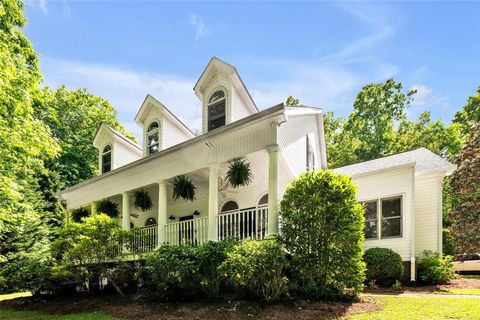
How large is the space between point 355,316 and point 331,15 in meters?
9.04

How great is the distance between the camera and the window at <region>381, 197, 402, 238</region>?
12531 mm

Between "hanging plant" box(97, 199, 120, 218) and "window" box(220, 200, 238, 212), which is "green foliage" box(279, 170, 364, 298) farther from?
"hanging plant" box(97, 199, 120, 218)

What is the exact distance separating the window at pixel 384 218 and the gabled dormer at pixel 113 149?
1208 centimetres

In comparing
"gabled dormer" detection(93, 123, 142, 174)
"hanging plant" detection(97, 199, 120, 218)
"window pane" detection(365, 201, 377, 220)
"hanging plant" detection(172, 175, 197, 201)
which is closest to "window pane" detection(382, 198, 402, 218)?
"window pane" detection(365, 201, 377, 220)

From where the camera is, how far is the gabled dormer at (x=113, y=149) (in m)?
16.8

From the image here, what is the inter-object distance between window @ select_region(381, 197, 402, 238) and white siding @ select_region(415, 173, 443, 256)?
1.23 metres

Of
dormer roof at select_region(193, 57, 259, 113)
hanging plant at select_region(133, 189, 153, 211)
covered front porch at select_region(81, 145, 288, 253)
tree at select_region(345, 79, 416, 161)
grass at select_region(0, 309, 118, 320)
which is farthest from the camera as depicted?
tree at select_region(345, 79, 416, 161)

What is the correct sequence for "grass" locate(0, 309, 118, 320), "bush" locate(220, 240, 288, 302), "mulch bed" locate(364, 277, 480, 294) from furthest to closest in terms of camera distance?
"mulch bed" locate(364, 277, 480, 294)
"grass" locate(0, 309, 118, 320)
"bush" locate(220, 240, 288, 302)

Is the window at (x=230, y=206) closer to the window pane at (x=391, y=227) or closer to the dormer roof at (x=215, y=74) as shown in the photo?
the dormer roof at (x=215, y=74)

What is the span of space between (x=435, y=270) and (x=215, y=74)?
10520mm

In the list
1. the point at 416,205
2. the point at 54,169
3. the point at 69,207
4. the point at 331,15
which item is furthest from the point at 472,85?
the point at 54,169

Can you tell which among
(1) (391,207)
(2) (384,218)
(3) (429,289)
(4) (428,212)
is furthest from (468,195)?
(3) (429,289)

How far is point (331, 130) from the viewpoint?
3500 centimetres

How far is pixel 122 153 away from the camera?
673 inches
